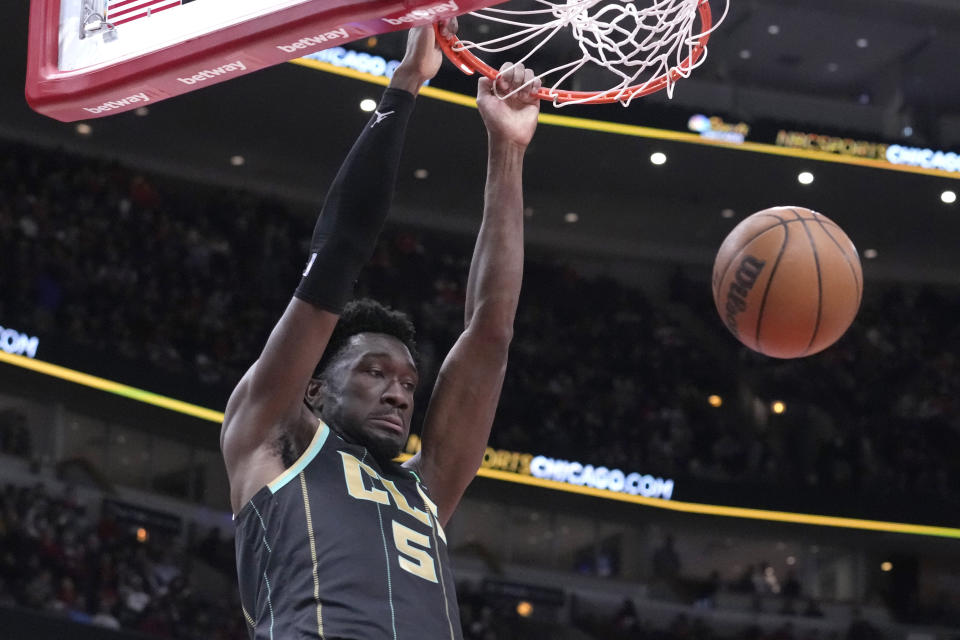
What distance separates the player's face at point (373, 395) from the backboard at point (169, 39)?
720mm

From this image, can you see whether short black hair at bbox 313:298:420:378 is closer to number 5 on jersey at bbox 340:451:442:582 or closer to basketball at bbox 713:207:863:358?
number 5 on jersey at bbox 340:451:442:582

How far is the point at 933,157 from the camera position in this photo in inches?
618

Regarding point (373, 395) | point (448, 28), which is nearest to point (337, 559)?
point (373, 395)

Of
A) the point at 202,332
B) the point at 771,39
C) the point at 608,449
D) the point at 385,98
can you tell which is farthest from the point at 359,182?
the point at 771,39

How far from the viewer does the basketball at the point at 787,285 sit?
15.2 ft

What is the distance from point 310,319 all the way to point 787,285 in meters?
2.61

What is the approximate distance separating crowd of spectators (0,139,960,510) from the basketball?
912cm

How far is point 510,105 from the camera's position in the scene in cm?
350

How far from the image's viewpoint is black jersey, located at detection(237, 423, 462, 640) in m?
2.48

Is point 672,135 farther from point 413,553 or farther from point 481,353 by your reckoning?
point 413,553

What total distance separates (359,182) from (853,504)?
13805 millimetres

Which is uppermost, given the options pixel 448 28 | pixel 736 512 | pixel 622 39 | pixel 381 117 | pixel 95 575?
pixel 622 39

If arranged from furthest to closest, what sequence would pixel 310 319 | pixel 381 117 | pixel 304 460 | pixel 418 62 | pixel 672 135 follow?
pixel 672 135 < pixel 418 62 < pixel 381 117 < pixel 304 460 < pixel 310 319

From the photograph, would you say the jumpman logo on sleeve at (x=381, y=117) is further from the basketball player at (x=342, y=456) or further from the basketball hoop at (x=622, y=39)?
the basketball hoop at (x=622, y=39)
